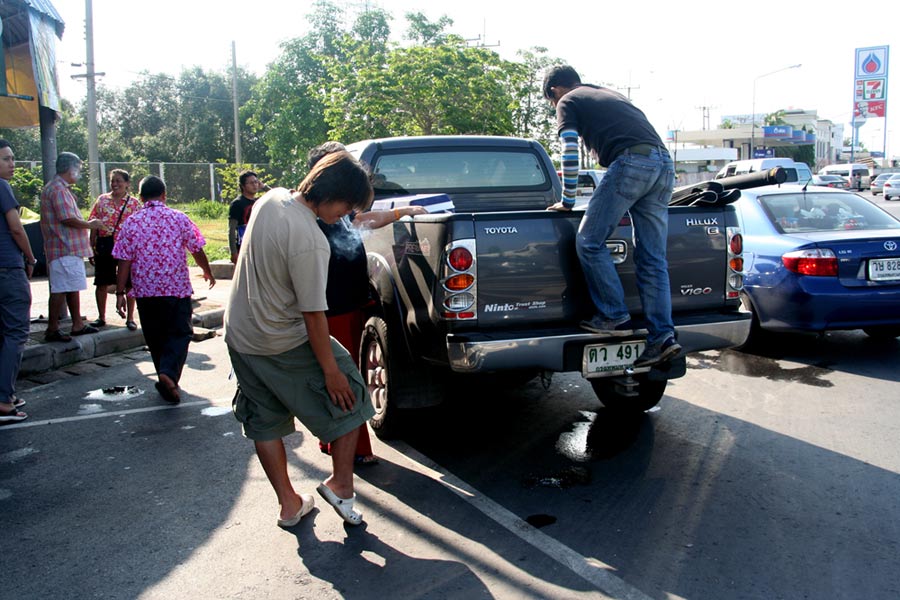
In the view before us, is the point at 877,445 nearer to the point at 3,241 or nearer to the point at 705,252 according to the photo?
the point at 705,252

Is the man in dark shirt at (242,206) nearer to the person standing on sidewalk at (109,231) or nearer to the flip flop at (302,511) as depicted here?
the person standing on sidewalk at (109,231)

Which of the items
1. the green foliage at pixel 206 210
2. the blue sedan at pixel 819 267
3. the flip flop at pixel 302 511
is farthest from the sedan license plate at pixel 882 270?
the green foliage at pixel 206 210

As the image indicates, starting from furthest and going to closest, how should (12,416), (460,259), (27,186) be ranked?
(27,186), (12,416), (460,259)

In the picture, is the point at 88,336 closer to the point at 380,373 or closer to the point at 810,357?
the point at 380,373

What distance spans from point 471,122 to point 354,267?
14073 mm

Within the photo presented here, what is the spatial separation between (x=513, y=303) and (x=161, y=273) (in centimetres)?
320

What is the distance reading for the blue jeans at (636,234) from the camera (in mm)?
4266

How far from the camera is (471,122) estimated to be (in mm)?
17844

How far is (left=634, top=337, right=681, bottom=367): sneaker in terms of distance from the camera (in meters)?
4.30

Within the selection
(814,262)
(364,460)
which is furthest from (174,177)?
(364,460)

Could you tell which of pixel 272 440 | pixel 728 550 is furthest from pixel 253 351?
pixel 728 550

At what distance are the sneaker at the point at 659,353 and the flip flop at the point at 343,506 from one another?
1801mm

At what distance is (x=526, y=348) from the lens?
4125 millimetres

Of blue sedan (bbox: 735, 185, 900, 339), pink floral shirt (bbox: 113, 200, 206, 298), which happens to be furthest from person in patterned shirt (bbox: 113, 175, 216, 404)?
blue sedan (bbox: 735, 185, 900, 339)
